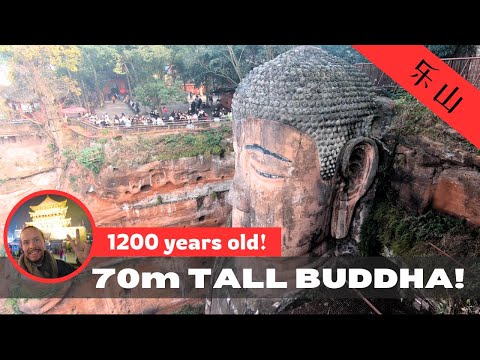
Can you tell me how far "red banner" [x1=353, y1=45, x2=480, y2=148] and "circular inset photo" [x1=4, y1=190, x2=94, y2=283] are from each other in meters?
4.32

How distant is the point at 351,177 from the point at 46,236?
14.9 feet

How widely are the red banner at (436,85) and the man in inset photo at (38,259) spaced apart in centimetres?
491

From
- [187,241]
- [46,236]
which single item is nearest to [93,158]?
[46,236]

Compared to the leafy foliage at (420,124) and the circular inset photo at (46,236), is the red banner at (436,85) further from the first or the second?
the circular inset photo at (46,236)

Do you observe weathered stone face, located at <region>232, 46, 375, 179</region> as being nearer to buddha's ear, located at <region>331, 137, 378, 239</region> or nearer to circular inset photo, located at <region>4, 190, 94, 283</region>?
buddha's ear, located at <region>331, 137, 378, 239</region>

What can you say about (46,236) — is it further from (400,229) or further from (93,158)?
(93,158)

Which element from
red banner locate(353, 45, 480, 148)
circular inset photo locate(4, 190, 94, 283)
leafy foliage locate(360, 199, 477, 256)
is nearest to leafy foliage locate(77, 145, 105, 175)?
circular inset photo locate(4, 190, 94, 283)

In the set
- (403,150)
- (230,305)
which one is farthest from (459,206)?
(230,305)

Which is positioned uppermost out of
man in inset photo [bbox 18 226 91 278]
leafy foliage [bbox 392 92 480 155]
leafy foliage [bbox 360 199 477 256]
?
leafy foliage [bbox 392 92 480 155]

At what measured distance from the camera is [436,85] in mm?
3754

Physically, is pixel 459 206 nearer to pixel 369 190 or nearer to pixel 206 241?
pixel 369 190

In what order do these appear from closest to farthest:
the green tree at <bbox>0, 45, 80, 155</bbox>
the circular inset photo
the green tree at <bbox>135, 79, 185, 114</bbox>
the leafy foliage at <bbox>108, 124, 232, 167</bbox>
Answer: the circular inset photo
the green tree at <bbox>0, 45, 80, 155</bbox>
the leafy foliage at <bbox>108, 124, 232, 167</bbox>
the green tree at <bbox>135, 79, 185, 114</bbox>

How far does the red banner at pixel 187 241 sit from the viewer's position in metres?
4.03

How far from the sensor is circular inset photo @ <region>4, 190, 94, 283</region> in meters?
5.04
